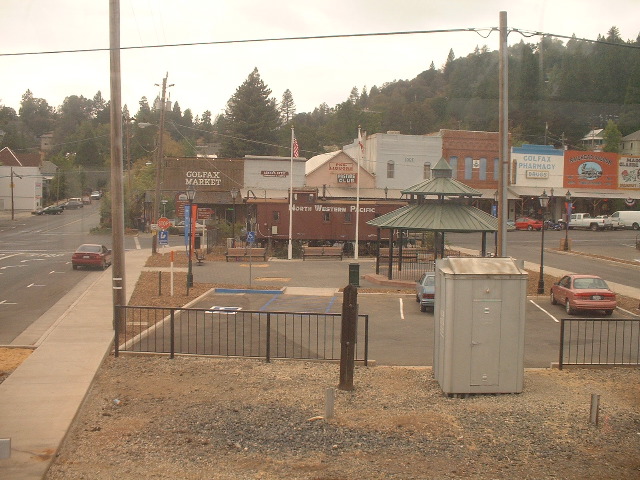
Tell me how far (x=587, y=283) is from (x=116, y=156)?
1524 cm

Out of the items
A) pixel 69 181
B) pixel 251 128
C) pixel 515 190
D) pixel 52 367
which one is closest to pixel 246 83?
pixel 251 128

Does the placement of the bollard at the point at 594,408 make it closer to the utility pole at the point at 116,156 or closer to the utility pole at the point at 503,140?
the utility pole at the point at 503,140

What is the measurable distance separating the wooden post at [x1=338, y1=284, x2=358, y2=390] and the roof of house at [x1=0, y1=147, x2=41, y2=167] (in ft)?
281

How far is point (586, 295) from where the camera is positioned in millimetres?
20594

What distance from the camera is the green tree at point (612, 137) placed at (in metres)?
87.1

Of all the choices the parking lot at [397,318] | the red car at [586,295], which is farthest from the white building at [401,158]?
the red car at [586,295]

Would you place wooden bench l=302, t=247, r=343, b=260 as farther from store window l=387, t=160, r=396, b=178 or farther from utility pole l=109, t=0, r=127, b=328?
store window l=387, t=160, r=396, b=178

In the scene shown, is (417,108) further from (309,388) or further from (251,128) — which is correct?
(309,388)

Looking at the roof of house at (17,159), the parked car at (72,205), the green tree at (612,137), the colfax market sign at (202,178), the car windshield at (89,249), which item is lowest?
the car windshield at (89,249)

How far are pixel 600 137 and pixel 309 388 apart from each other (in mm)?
94849

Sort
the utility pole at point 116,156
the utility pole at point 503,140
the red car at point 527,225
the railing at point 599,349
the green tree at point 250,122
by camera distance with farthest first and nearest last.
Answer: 1. the green tree at point 250,122
2. the red car at point 527,225
3. the utility pole at point 503,140
4. the utility pole at point 116,156
5. the railing at point 599,349

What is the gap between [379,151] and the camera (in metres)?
63.7

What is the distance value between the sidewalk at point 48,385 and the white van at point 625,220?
191 ft

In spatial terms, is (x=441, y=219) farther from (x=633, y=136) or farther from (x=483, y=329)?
(x=633, y=136)
